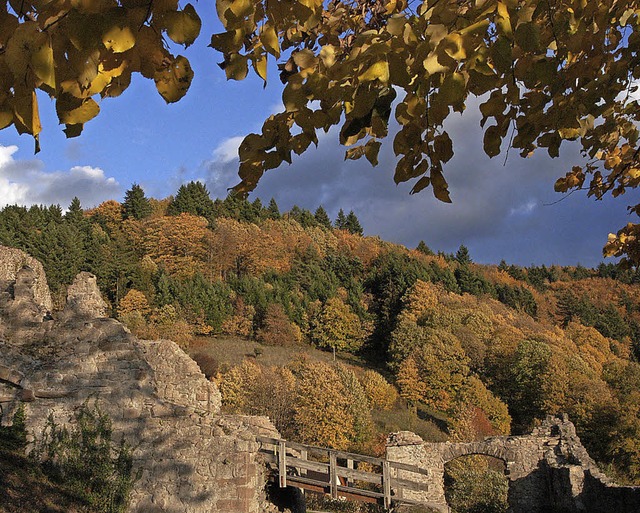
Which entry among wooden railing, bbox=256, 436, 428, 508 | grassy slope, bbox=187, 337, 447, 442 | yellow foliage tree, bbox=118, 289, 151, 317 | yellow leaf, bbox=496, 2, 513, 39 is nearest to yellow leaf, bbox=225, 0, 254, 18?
yellow leaf, bbox=496, 2, 513, 39

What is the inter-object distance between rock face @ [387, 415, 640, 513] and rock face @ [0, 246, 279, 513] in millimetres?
12301

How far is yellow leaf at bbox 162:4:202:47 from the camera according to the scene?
1587 mm

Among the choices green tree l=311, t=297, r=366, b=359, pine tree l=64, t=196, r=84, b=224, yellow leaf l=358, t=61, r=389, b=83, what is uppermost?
pine tree l=64, t=196, r=84, b=224

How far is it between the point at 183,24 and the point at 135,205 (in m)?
78.3

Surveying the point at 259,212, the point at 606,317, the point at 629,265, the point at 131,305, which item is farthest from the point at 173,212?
the point at 629,265

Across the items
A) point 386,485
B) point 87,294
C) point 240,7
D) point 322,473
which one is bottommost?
point 386,485

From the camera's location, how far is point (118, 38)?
4.88 feet

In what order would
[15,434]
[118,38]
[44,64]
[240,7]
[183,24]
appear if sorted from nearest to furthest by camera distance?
[44,64] → [118,38] → [183,24] → [240,7] → [15,434]

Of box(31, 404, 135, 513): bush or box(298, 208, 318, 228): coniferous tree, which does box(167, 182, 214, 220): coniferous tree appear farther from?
box(31, 404, 135, 513): bush

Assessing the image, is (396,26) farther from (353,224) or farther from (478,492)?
(353,224)

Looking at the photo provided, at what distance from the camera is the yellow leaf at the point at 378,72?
1934mm

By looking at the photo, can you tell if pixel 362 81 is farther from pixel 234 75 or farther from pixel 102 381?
pixel 102 381

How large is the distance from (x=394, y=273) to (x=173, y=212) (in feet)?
102

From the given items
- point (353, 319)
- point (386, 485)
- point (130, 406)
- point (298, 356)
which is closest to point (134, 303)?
point (298, 356)
